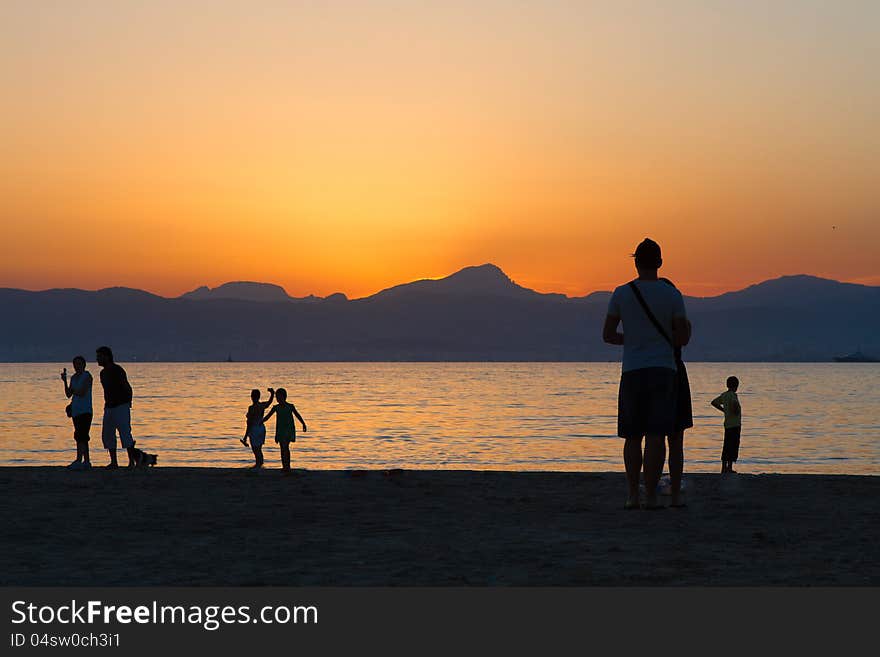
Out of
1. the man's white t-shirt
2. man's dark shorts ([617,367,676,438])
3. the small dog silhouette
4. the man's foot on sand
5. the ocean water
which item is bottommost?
the ocean water

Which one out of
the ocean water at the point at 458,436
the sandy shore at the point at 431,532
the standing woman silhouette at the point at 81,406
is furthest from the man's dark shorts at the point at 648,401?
the ocean water at the point at 458,436

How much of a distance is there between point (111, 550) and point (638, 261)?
5135mm

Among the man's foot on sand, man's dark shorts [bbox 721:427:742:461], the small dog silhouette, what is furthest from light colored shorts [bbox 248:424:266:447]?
the man's foot on sand

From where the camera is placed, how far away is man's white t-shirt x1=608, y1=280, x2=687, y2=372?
9953 millimetres

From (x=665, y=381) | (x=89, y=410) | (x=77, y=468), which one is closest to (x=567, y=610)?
(x=665, y=381)

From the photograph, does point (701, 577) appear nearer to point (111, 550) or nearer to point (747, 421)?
point (111, 550)

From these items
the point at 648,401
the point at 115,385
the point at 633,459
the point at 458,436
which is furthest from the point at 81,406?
the point at 458,436

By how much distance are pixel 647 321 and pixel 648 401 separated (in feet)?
2.32

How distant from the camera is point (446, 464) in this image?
34469 mm

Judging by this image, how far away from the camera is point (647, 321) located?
9969 millimetres

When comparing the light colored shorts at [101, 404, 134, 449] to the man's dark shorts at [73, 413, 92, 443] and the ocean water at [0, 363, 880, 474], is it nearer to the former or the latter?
the man's dark shorts at [73, 413, 92, 443]

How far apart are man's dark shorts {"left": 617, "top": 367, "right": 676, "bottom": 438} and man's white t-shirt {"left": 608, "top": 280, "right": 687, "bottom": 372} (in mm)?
80

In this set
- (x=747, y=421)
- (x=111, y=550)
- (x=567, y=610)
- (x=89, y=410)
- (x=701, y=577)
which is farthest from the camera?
(x=747, y=421)

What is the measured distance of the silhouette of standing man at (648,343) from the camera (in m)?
9.94
